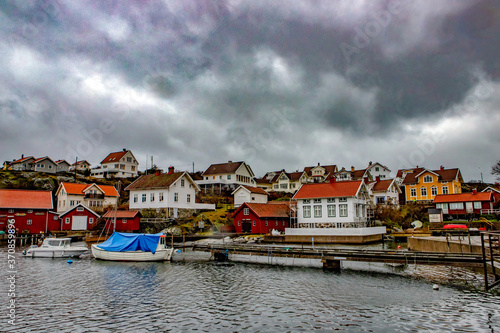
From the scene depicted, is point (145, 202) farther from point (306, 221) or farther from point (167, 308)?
point (167, 308)

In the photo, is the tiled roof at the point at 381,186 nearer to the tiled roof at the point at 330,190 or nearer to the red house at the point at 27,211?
the tiled roof at the point at 330,190

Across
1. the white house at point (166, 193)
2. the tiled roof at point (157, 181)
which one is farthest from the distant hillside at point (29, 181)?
the white house at point (166, 193)

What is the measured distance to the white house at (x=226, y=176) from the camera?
93812 millimetres

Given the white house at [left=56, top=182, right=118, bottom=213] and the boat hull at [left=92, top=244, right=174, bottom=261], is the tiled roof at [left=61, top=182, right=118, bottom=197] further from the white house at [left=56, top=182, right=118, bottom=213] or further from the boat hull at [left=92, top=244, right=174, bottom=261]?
the boat hull at [left=92, top=244, right=174, bottom=261]

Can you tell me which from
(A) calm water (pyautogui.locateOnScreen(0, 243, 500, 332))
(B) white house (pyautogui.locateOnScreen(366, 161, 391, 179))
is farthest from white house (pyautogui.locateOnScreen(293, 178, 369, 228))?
(B) white house (pyautogui.locateOnScreen(366, 161, 391, 179))

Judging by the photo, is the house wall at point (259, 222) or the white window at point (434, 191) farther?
the white window at point (434, 191)

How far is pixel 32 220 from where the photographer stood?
64812 millimetres

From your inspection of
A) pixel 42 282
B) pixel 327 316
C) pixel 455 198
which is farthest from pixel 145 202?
pixel 455 198

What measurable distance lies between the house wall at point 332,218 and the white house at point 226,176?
33.7 metres

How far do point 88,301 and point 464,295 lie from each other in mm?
22392

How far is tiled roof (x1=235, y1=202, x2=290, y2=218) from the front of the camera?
209ft

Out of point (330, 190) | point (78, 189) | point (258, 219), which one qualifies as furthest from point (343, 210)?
point (78, 189)

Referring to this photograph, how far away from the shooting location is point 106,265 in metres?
35.3

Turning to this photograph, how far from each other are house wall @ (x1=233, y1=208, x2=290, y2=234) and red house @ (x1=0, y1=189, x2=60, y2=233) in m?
35.2
